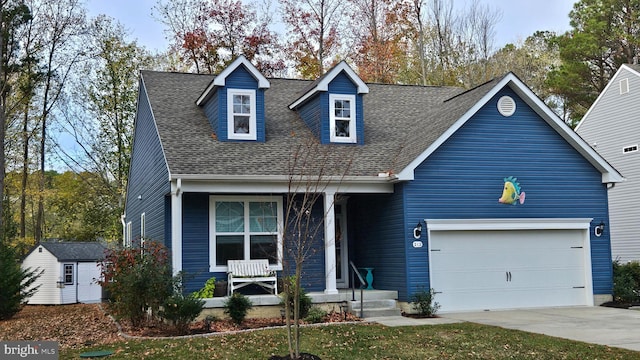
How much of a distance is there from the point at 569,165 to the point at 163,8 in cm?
2312

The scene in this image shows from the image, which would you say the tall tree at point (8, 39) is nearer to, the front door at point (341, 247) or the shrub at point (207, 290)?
the shrub at point (207, 290)

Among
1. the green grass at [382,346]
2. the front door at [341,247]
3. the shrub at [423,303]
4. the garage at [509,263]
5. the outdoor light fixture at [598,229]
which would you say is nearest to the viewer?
the green grass at [382,346]

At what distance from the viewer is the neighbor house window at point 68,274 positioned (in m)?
31.2

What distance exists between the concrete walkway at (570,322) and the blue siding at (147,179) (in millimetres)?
6353

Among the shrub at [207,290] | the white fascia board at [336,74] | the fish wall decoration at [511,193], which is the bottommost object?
the shrub at [207,290]

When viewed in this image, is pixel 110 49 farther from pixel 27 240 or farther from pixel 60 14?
pixel 27 240

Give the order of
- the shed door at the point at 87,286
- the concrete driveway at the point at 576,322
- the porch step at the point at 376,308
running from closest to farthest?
1. the concrete driveway at the point at 576,322
2. the porch step at the point at 376,308
3. the shed door at the point at 87,286

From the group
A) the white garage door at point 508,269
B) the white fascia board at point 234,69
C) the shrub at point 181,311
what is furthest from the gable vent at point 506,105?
the shrub at point 181,311

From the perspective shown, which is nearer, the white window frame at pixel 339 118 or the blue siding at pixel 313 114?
the white window frame at pixel 339 118

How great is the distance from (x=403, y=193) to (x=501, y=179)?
266 centimetres

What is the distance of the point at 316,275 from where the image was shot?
53.6 ft

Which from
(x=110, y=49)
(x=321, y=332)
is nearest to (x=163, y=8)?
(x=110, y=49)

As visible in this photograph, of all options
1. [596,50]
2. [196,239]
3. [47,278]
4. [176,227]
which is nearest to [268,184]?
[196,239]

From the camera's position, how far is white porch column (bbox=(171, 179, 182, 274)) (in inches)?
572
